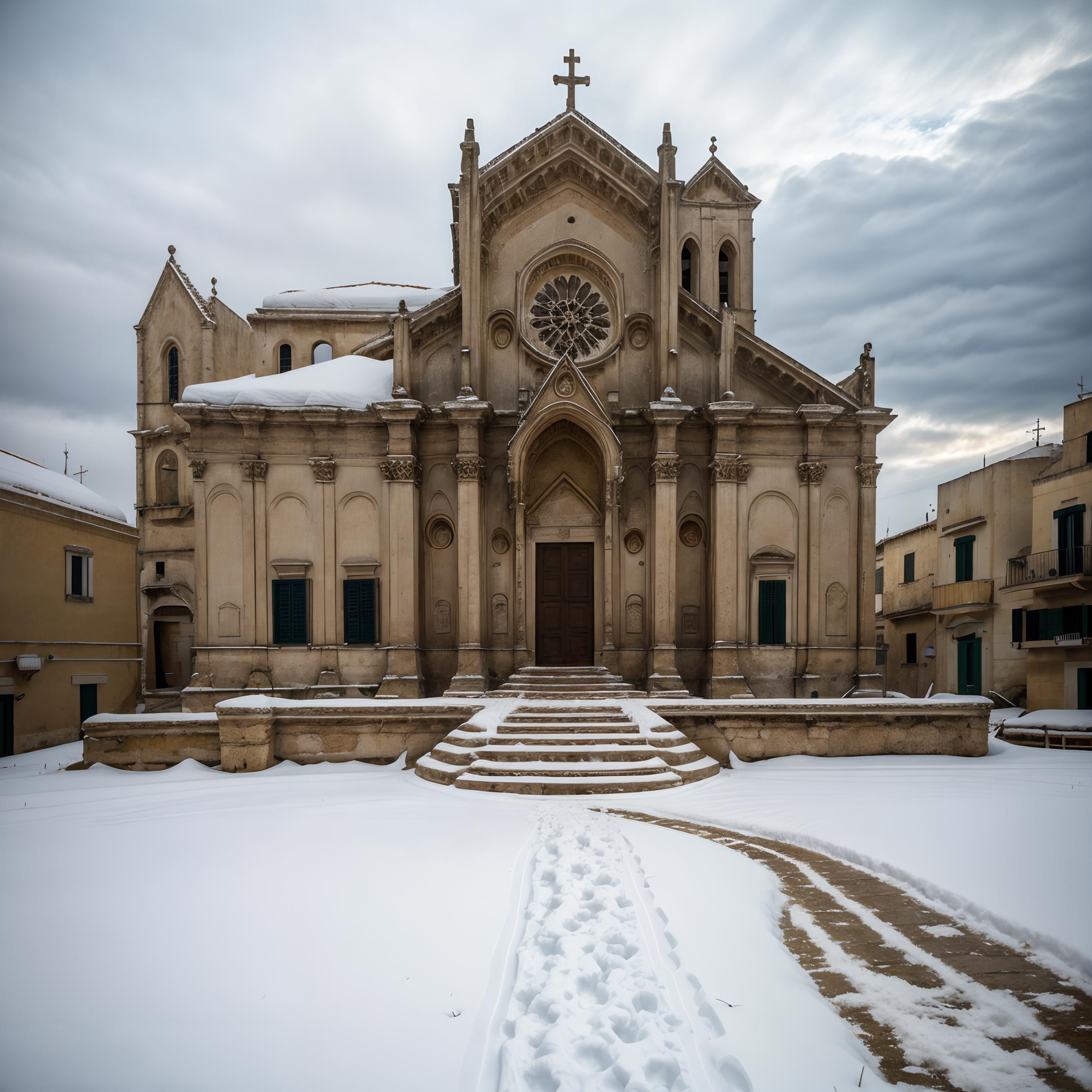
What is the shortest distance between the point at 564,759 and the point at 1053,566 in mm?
20112

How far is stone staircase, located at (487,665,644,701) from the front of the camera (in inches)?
669

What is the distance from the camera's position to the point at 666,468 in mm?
19078

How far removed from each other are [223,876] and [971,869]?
24.6 feet

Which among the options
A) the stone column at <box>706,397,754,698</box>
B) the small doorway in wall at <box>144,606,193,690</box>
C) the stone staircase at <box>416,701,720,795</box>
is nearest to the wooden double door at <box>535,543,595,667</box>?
the stone column at <box>706,397,754,698</box>

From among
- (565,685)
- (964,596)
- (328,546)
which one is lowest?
(565,685)

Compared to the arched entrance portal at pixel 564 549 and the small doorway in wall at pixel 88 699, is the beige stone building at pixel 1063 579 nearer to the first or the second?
the arched entrance portal at pixel 564 549

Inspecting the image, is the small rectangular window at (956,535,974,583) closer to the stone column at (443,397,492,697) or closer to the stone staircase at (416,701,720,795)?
the stone staircase at (416,701,720,795)

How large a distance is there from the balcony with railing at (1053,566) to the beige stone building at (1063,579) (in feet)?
0.08

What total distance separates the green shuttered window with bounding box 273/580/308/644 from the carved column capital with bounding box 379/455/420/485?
13.2ft

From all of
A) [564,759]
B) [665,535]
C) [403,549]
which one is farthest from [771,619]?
[403,549]

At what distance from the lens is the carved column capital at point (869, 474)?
2009cm

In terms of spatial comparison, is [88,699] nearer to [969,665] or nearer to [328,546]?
[328,546]

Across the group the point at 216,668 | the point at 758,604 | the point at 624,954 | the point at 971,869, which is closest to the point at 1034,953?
the point at 971,869

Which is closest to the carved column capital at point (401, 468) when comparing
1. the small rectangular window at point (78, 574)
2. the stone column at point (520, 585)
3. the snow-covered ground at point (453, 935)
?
the stone column at point (520, 585)
